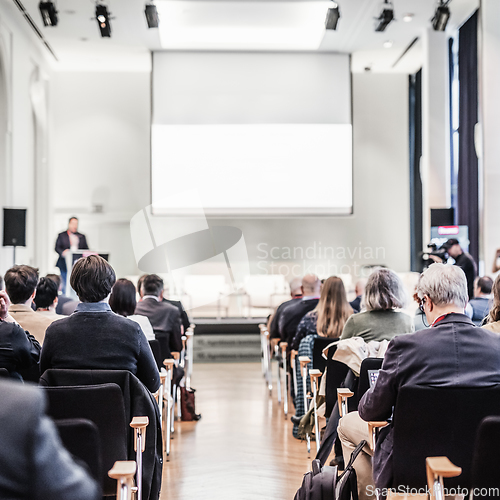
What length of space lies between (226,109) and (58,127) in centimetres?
337

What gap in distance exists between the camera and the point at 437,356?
1960mm

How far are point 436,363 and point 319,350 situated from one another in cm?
192

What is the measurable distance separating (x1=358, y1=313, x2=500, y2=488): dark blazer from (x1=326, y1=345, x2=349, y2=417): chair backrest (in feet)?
4.31

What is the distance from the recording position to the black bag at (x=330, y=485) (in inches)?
89.6

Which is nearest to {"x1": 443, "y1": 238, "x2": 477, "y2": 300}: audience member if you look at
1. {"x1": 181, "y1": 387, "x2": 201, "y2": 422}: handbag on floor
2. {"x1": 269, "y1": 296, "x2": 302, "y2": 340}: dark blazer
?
{"x1": 269, "y1": 296, "x2": 302, "y2": 340}: dark blazer

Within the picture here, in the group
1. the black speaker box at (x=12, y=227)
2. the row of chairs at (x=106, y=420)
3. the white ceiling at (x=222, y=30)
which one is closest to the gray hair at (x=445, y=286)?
the row of chairs at (x=106, y=420)

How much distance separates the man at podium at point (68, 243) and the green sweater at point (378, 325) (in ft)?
23.7

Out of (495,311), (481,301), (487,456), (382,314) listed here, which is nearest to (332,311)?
(382,314)

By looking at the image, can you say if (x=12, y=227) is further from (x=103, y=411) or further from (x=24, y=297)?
(x=103, y=411)

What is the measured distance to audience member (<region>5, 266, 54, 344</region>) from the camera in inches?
122

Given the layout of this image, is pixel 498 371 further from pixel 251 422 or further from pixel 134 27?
pixel 134 27

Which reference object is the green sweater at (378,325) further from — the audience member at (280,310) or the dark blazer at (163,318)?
the audience member at (280,310)

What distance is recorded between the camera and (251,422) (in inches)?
189

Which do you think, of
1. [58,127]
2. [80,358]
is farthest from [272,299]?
[80,358]
